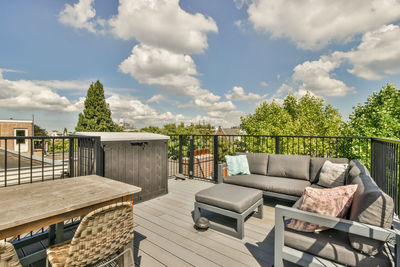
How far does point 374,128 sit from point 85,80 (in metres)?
25.0

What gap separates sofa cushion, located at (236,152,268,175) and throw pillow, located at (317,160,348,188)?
3.36 ft

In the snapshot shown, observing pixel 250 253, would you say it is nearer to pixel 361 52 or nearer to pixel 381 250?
pixel 381 250

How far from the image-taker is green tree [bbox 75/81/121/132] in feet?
71.3

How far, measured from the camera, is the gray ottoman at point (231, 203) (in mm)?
2438

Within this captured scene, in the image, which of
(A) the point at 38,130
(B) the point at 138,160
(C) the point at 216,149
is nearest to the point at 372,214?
(B) the point at 138,160

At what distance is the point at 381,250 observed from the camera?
56.1 inches

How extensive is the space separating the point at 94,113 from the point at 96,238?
23.8 m

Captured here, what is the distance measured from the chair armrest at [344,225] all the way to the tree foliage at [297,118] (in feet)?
52.0

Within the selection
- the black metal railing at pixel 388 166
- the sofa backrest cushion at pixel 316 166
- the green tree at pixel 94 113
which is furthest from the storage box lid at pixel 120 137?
the green tree at pixel 94 113

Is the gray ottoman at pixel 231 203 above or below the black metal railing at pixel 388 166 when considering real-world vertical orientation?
below

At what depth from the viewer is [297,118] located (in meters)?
25.4

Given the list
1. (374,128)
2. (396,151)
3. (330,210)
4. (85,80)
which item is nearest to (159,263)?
(330,210)

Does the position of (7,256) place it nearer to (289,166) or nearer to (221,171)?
(221,171)

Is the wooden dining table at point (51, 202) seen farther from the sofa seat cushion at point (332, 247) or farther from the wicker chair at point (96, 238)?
the sofa seat cushion at point (332, 247)
